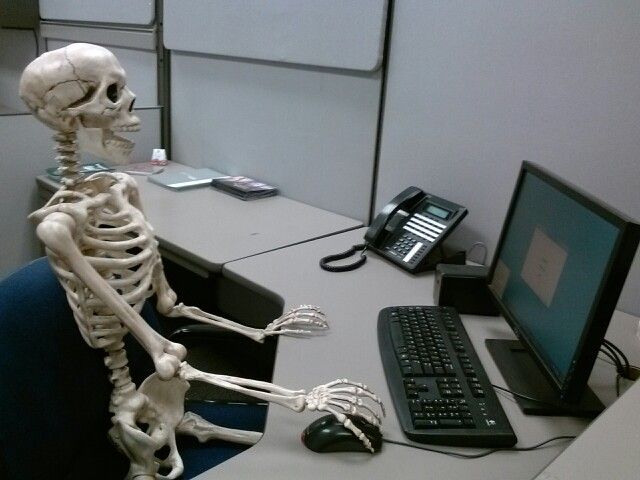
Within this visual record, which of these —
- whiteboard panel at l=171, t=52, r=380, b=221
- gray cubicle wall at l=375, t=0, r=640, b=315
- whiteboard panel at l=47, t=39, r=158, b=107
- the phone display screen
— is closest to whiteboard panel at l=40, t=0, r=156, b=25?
whiteboard panel at l=47, t=39, r=158, b=107

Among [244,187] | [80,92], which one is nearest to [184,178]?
[244,187]

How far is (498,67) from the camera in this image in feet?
5.30

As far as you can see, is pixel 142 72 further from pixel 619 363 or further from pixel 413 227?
pixel 619 363

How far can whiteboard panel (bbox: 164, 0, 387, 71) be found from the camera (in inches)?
72.3

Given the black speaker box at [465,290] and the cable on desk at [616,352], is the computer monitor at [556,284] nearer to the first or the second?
the black speaker box at [465,290]

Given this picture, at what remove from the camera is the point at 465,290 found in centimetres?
142

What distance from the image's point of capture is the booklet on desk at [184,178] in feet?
7.40

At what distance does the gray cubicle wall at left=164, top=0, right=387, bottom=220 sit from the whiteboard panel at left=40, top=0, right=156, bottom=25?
6.9 inches

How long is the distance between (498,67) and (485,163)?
262mm

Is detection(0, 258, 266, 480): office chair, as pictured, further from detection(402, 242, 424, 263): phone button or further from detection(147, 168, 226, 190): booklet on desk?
detection(147, 168, 226, 190): booklet on desk

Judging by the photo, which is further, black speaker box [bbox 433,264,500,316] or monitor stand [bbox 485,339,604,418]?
black speaker box [bbox 433,264,500,316]

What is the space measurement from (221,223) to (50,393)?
0.97 metres

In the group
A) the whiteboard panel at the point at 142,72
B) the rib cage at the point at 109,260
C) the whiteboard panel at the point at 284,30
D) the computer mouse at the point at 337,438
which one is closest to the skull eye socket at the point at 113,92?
the rib cage at the point at 109,260

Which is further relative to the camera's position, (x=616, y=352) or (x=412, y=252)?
(x=412, y=252)
